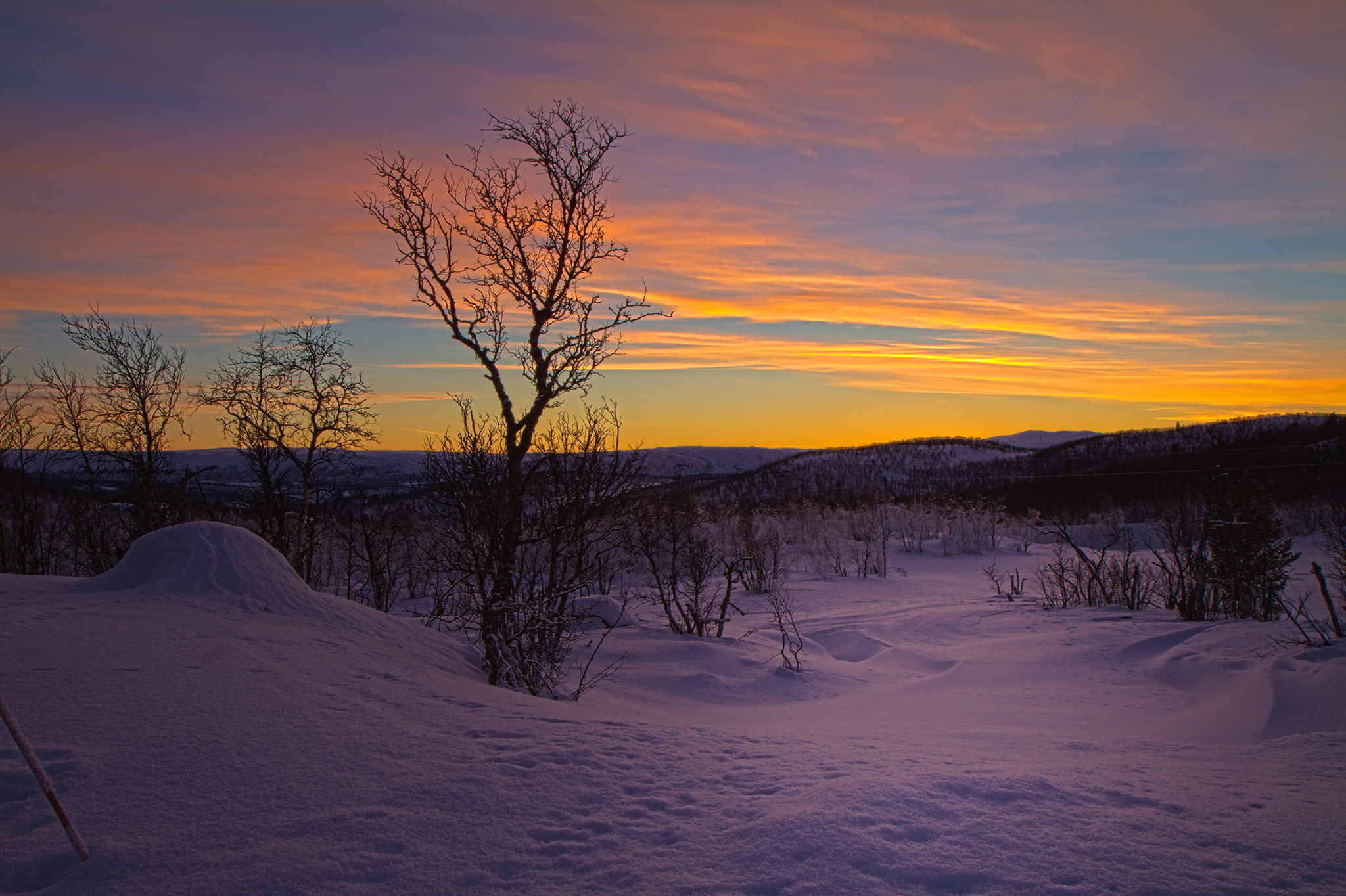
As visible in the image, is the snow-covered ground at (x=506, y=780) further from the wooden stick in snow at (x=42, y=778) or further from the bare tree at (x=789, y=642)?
the bare tree at (x=789, y=642)

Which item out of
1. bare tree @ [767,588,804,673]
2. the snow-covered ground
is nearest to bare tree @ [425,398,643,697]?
the snow-covered ground

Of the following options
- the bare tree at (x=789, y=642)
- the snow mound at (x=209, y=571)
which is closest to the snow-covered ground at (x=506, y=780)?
the snow mound at (x=209, y=571)

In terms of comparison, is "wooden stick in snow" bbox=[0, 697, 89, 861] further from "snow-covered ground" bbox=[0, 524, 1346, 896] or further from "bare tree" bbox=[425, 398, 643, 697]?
"bare tree" bbox=[425, 398, 643, 697]

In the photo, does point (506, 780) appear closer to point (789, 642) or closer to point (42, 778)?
point (42, 778)

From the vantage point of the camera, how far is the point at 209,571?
507cm

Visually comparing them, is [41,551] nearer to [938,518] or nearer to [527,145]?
[527,145]

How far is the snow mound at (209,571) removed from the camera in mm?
4891

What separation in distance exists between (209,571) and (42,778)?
12.0ft

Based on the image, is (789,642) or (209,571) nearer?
(209,571)

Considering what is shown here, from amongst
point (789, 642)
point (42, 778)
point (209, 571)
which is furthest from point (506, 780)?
point (789, 642)

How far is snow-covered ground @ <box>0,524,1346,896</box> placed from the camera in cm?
214

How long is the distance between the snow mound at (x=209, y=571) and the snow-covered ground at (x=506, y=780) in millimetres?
19

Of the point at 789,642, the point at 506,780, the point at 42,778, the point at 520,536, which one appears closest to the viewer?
the point at 42,778

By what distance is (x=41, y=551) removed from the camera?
2233cm
